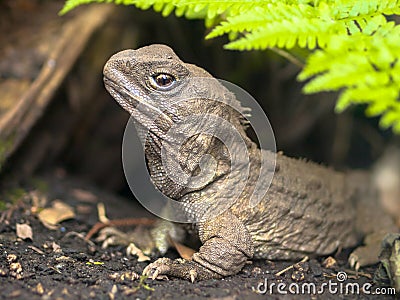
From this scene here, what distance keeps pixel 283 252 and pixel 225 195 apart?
0.73 m

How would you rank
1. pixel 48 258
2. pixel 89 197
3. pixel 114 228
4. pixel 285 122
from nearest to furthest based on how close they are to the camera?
pixel 48 258
pixel 114 228
pixel 89 197
pixel 285 122

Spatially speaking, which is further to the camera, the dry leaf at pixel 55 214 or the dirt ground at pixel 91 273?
the dry leaf at pixel 55 214

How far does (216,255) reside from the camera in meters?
3.73

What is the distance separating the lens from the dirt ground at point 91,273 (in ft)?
10.4

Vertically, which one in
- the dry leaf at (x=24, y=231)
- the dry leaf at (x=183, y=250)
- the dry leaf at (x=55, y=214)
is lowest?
the dry leaf at (x=183, y=250)

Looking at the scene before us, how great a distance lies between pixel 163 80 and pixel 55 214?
1.79m

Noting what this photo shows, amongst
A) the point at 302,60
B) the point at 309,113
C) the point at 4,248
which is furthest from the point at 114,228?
the point at 309,113

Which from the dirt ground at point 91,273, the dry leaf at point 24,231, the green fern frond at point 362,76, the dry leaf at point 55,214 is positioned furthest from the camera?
the dry leaf at point 55,214

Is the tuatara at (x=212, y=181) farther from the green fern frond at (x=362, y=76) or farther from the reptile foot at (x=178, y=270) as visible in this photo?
the green fern frond at (x=362, y=76)

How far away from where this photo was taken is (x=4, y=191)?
4.99 metres

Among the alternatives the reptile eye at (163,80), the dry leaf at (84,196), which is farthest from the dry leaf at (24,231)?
the reptile eye at (163,80)

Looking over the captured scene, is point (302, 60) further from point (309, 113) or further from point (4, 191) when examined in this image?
point (4, 191)

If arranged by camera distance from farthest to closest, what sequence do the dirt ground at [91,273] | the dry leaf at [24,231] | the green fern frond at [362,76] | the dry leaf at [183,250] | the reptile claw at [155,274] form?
1. the dry leaf at [183,250]
2. the dry leaf at [24,231]
3. the reptile claw at [155,274]
4. the dirt ground at [91,273]
5. the green fern frond at [362,76]

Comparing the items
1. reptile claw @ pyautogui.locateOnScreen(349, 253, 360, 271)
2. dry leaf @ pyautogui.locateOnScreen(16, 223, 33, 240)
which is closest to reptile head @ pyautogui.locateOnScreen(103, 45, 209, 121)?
dry leaf @ pyautogui.locateOnScreen(16, 223, 33, 240)
